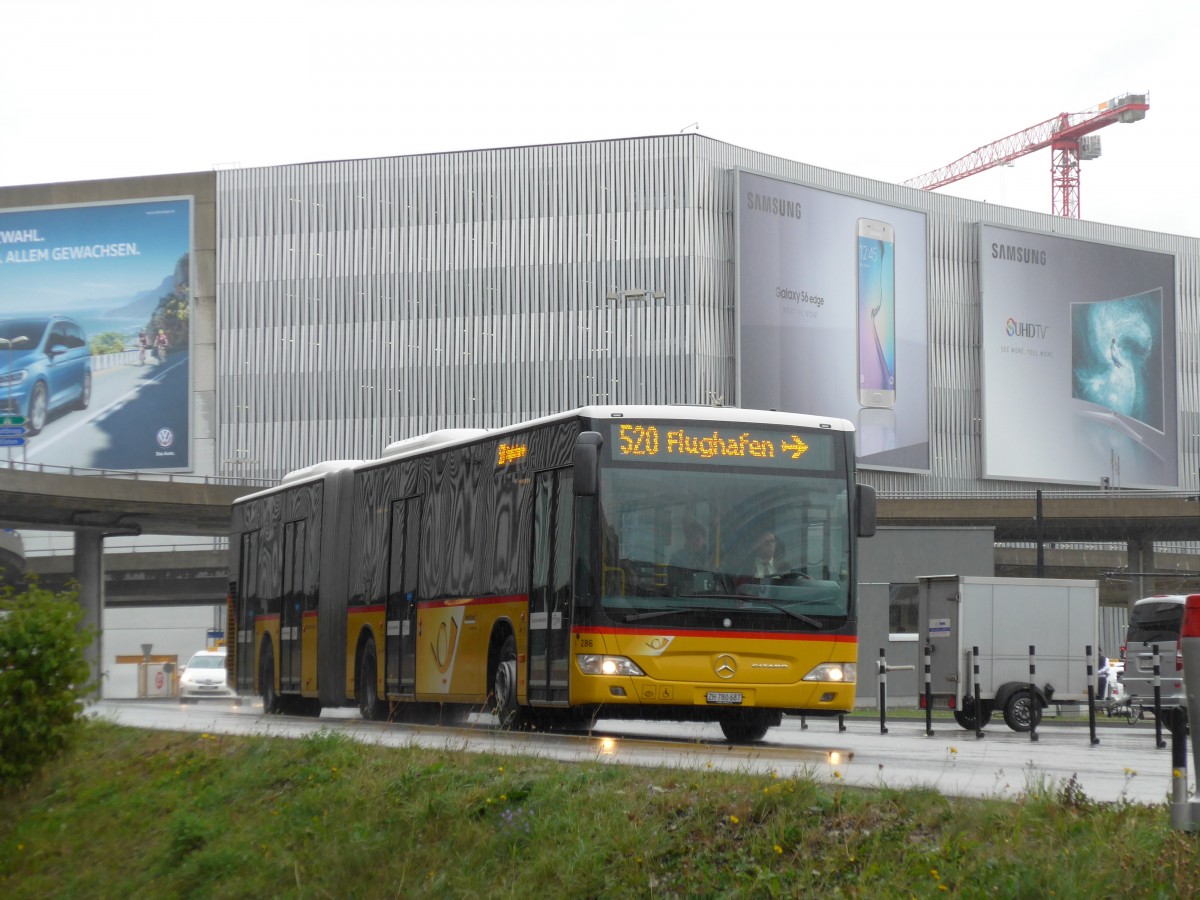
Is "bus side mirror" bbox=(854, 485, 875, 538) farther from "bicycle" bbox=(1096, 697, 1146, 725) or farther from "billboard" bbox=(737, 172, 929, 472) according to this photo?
"billboard" bbox=(737, 172, 929, 472)

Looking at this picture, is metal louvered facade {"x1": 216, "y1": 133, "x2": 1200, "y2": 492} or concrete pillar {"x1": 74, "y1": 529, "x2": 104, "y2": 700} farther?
metal louvered facade {"x1": 216, "y1": 133, "x2": 1200, "y2": 492}

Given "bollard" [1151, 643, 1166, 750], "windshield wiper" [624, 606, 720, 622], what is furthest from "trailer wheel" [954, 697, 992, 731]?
"windshield wiper" [624, 606, 720, 622]

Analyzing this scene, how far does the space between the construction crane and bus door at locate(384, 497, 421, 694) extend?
4435 inches

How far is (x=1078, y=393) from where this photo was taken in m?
Answer: 92.1

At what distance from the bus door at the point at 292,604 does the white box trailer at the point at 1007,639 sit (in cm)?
1003

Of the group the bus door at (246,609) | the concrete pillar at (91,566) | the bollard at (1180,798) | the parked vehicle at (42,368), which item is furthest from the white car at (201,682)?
the bollard at (1180,798)

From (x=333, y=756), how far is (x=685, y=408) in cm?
503

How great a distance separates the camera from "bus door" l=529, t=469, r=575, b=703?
1620cm

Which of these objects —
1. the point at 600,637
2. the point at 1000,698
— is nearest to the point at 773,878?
the point at 600,637

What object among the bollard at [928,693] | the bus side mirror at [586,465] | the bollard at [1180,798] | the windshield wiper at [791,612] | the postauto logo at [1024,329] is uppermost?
the postauto logo at [1024,329]

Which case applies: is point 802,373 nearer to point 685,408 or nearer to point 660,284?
point 660,284

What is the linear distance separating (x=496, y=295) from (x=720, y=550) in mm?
72331

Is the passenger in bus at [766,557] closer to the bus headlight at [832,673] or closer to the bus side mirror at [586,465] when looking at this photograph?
the bus headlight at [832,673]

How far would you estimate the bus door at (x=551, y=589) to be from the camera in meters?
16.2
